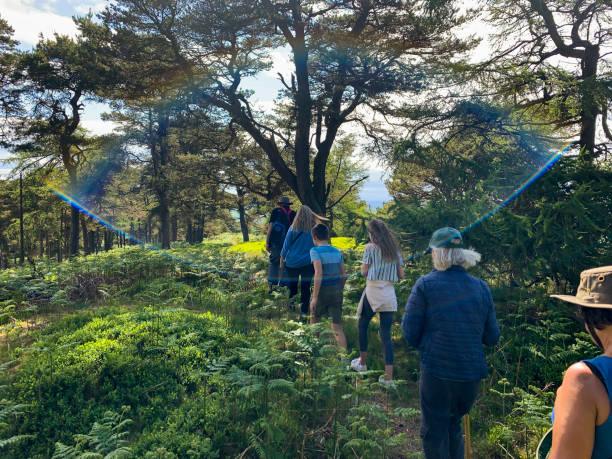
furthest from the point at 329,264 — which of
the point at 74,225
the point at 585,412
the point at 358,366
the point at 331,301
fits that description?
the point at 74,225

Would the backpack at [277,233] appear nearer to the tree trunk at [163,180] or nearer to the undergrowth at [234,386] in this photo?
the undergrowth at [234,386]

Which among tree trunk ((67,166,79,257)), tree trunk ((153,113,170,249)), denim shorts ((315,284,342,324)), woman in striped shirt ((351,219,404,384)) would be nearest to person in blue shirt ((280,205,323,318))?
denim shorts ((315,284,342,324))

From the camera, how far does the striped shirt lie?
485 cm

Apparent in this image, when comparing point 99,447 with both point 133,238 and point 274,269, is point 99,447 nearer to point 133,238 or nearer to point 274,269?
point 274,269

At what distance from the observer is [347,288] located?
950 cm

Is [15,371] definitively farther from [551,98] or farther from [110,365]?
[551,98]

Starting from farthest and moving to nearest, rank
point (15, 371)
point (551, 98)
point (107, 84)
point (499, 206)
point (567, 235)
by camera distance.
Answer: point (107, 84) → point (551, 98) → point (499, 206) → point (567, 235) → point (15, 371)

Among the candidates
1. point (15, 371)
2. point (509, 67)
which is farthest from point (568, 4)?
point (15, 371)

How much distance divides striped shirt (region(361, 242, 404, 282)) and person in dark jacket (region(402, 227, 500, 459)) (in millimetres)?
1728

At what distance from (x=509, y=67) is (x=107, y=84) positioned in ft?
47.4

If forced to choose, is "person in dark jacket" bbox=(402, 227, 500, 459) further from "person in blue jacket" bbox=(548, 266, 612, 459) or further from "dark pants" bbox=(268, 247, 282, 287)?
"dark pants" bbox=(268, 247, 282, 287)

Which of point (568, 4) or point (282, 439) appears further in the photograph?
point (568, 4)

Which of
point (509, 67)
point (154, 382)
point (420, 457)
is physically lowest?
point (420, 457)

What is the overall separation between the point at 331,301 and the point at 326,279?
1.30 ft
